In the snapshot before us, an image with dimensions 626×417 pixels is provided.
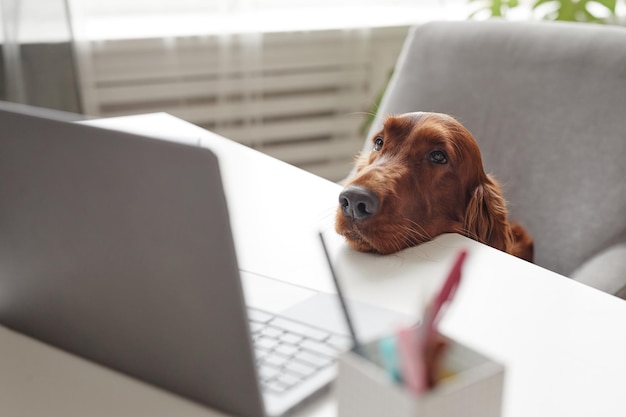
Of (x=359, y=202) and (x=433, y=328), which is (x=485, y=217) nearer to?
(x=359, y=202)

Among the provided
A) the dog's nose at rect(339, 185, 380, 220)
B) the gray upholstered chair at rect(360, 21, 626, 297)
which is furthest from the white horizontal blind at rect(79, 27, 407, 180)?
the dog's nose at rect(339, 185, 380, 220)

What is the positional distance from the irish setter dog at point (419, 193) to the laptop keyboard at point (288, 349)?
11.0 inches

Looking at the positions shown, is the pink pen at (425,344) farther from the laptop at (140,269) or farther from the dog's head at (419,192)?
the dog's head at (419,192)

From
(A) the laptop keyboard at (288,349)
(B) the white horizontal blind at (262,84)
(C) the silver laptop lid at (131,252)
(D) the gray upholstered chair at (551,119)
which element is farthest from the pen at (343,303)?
(B) the white horizontal blind at (262,84)

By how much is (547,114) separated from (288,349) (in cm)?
102

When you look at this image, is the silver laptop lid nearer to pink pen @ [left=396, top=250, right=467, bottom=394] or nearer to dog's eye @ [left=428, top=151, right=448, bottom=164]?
pink pen @ [left=396, top=250, right=467, bottom=394]

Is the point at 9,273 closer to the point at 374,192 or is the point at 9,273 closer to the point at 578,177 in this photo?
the point at 374,192

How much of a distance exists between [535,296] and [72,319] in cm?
54

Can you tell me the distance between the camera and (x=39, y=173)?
2.37ft

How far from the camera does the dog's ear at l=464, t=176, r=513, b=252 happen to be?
120cm

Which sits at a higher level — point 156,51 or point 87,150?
point 87,150

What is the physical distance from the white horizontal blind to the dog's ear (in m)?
1.65

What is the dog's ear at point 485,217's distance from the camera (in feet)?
3.94

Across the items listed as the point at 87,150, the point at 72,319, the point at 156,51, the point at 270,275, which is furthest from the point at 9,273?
the point at 156,51
